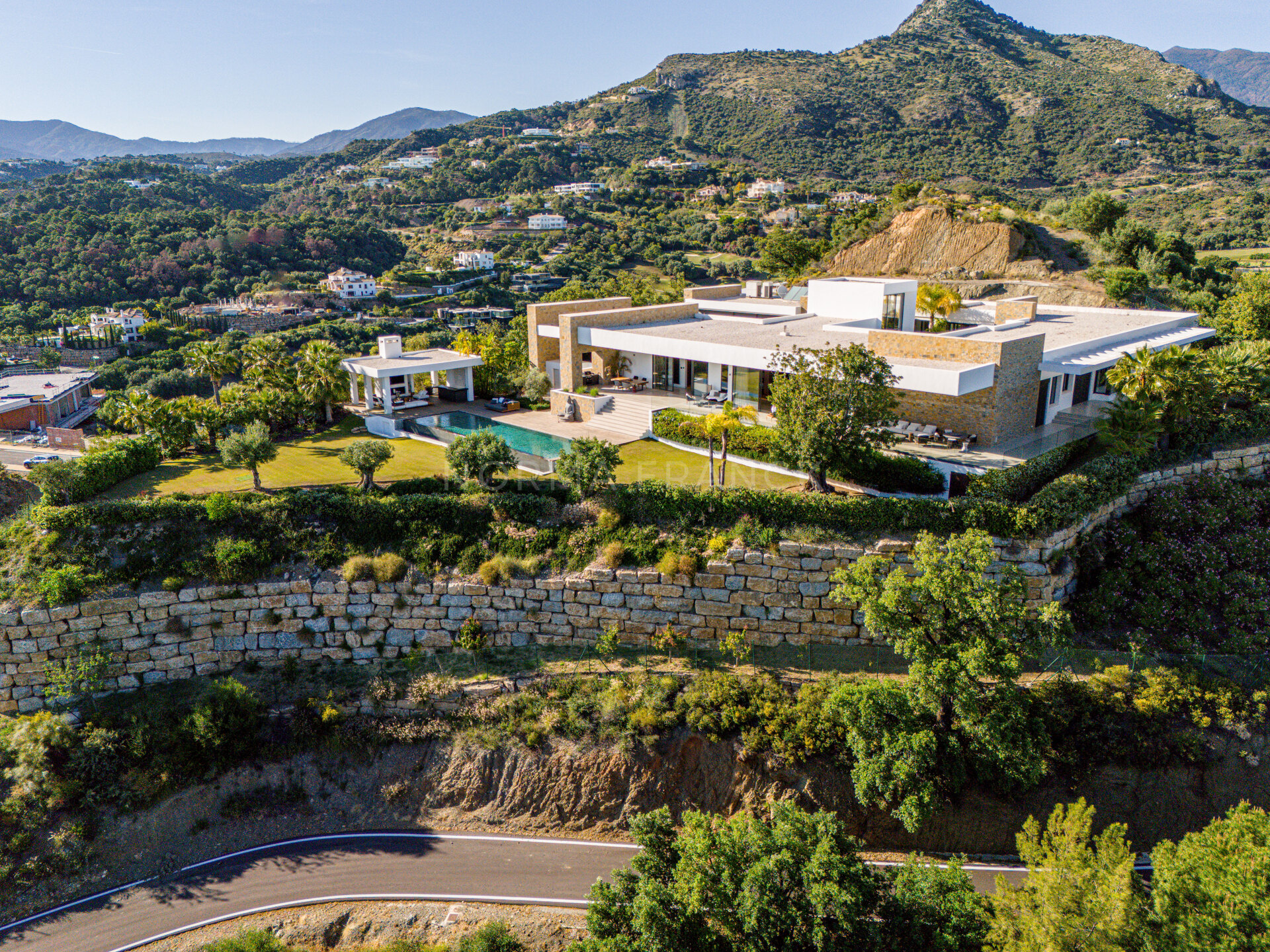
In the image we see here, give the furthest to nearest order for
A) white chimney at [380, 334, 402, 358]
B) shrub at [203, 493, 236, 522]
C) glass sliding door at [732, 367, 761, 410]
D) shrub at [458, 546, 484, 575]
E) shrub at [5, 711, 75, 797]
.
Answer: white chimney at [380, 334, 402, 358], glass sliding door at [732, 367, 761, 410], shrub at [203, 493, 236, 522], shrub at [458, 546, 484, 575], shrub at [5, 711, 75, 797]

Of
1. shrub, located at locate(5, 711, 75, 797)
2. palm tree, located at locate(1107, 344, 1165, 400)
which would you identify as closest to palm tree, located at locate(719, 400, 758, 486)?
palm tree, located at locate(1107, 344, 1165, 400)

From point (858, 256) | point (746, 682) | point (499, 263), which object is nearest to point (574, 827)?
point (746, 682)

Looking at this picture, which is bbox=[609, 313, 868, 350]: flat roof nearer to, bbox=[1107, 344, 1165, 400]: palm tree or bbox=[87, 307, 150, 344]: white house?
bbox=[1107, 344, 1165, 400]: palm tree

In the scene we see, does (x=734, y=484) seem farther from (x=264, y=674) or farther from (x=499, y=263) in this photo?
(x=499, y=263)

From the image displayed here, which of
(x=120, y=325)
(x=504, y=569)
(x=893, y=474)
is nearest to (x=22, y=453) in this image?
(x=504, y=569)

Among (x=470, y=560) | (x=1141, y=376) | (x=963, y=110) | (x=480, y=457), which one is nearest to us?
(x=470, y=560)

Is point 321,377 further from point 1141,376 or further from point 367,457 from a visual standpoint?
point 1141,376

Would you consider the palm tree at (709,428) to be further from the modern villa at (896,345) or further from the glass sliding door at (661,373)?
the glass sliding door at (661,373)
